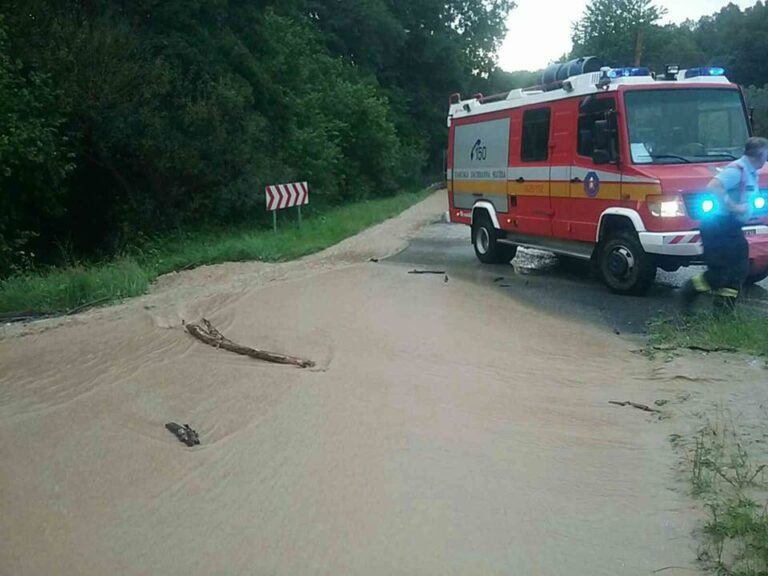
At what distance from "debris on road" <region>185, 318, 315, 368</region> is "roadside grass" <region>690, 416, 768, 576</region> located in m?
3.77

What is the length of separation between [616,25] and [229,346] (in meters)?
41.6

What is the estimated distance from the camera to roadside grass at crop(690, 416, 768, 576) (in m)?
4.14

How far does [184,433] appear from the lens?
6348 millimetres

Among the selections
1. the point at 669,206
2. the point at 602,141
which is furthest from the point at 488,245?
the point at 669,206

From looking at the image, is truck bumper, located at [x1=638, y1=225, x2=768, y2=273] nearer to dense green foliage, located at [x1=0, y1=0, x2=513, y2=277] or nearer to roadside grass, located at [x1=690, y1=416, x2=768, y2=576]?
roadside grass, located at [x1=690, y1=416, x2=768, y2=576]

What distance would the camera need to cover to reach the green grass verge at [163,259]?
37.9ft

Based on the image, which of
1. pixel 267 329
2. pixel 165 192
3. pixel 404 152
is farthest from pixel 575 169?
pixel 404 152

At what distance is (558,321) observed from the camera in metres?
10.0

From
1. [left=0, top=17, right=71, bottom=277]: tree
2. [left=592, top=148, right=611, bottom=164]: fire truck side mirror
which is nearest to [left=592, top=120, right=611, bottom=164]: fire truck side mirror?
[left=592, top=148, right=611, bottom=164]: fire truck side mirror

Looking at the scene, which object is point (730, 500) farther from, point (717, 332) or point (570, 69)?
point (570, 69)

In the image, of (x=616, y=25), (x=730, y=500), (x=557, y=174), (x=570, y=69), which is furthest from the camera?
(x=616, y=25)

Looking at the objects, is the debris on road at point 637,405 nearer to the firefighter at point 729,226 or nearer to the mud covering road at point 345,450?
the mud covering road at point 345,450

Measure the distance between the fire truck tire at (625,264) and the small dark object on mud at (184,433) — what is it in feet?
21.1

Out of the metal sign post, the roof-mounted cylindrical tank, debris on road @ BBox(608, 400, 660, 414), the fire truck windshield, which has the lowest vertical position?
debris on road @ BBox(608, 400, 660, 414)
